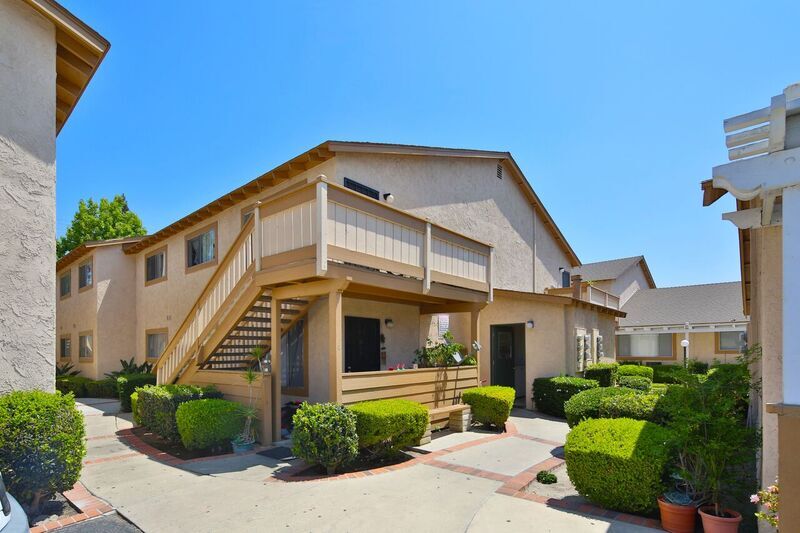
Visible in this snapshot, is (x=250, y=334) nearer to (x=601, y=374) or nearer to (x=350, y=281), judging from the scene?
(x=350, y=281)

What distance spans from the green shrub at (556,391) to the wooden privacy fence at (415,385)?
3102 millimetres

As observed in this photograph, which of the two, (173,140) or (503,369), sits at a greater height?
(173,140)

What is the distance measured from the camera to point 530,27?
10172 mm

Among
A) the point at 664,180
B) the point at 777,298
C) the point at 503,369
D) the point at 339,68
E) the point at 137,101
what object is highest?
the point at 137,101

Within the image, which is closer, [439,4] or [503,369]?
[439,4]

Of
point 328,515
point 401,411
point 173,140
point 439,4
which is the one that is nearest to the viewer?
point 328,515

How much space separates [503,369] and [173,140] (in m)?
17.5

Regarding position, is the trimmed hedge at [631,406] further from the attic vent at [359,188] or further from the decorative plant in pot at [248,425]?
the attic vent at [359,188]

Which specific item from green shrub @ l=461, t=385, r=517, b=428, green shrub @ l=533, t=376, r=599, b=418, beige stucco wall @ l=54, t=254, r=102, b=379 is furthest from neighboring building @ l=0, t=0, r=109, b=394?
beige stucco wall @ l=54, t=254, r=102, b=379

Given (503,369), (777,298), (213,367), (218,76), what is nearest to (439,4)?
(218,76)

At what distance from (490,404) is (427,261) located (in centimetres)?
366

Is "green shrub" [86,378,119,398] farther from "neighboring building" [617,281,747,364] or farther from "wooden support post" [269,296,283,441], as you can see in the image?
"neighboring building" [617,281,747,364]

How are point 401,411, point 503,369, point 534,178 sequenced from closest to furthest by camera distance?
point 401,411 → point 503,369 → point 534,178

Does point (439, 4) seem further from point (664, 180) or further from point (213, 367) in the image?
point (213, 367)
